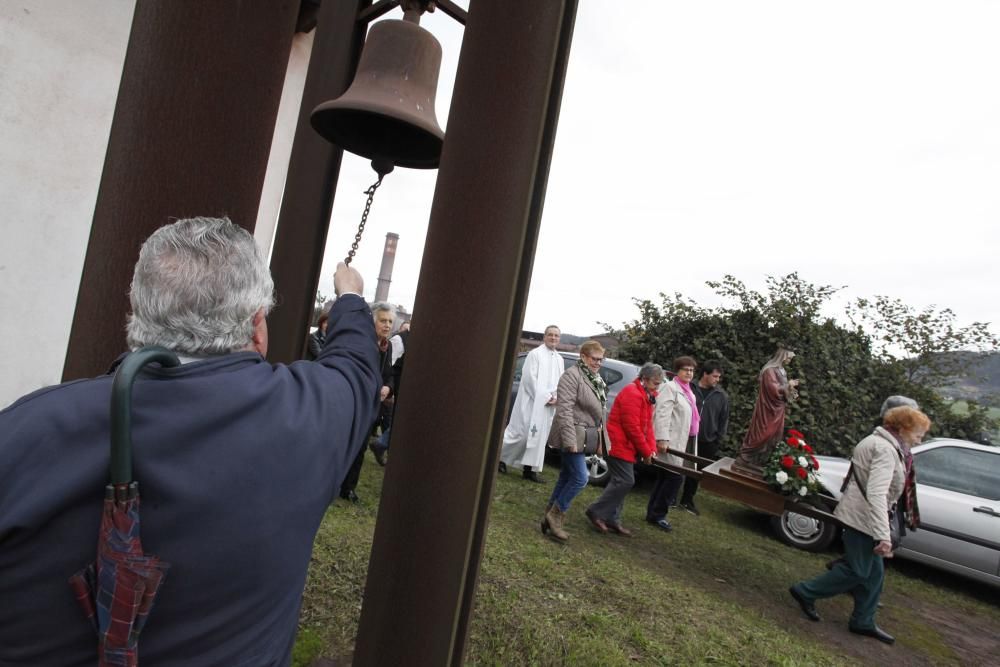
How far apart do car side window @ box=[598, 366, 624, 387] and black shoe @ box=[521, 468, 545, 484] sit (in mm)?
1449

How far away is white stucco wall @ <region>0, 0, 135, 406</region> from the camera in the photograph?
13.1 ft

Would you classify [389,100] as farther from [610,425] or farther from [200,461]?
[610,425]

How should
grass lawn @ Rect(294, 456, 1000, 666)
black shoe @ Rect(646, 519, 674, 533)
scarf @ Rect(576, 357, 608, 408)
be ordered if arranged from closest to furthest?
grass lawn @ Rect(294, 456, 1000, 666)
scarf @ Rect(576, 357, 608, 408)
black shoe @ Rect(646, 519, 674, 533)

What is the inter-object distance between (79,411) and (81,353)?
0.73 metres

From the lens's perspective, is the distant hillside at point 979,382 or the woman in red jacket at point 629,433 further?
the distant hillside at point 979,382

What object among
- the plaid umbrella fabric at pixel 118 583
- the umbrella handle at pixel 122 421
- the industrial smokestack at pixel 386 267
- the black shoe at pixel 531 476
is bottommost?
the black shoe at pixel 531 476

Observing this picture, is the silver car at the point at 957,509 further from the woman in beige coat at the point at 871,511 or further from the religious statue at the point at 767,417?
the woman in beige coat at the point at 871,511

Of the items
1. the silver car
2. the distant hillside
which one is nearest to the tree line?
the distant hillside

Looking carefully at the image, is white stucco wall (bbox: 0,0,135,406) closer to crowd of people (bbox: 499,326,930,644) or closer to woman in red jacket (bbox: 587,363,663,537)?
crowd of people (bbox: 499,326,930,644)

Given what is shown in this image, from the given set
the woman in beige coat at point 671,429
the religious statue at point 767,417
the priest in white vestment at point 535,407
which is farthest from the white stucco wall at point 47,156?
the religious statue at point 767,417

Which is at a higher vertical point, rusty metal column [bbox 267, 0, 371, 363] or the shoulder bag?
rusty metal column [bbox 267, 0, 371, 363]

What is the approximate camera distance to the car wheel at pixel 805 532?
658 centimetres

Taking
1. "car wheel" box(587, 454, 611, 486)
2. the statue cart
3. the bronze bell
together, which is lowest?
"car wheel" box(587, 454, 611, 486)

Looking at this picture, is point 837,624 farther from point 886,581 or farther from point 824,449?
point 824,449
